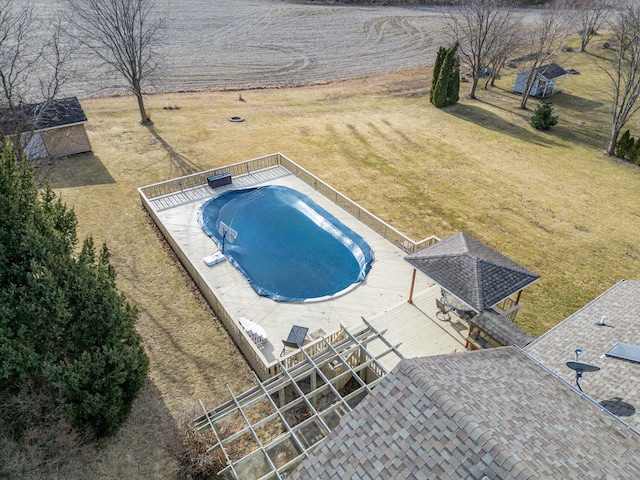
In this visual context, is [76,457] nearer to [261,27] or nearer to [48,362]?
[48,362]

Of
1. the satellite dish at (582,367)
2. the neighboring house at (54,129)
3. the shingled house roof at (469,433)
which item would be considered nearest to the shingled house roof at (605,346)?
the satellite dish at (582,367)

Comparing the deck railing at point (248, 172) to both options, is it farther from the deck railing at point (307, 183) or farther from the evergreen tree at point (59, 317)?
the evergreen tree at point (59, 317)

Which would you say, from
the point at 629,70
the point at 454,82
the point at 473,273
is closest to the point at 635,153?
the point at 629,70

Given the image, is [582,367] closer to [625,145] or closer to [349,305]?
[349,305]

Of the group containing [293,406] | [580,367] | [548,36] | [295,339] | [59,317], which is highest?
[548,36]

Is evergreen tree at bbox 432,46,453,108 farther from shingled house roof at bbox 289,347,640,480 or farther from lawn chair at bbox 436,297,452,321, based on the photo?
shingled house roof at bbox 289,347,640,480

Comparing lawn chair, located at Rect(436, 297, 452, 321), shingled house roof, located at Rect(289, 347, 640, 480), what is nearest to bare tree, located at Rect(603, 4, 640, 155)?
lawn chair, located at Rect(436, 297, 452, 321)
